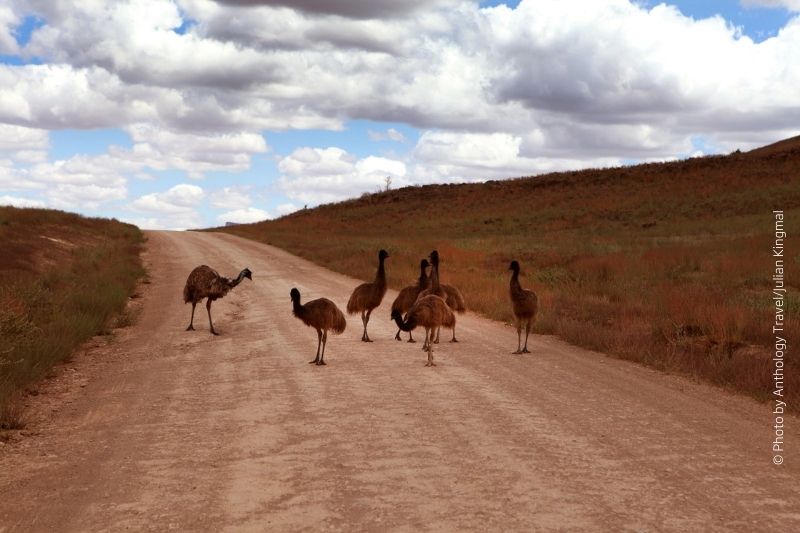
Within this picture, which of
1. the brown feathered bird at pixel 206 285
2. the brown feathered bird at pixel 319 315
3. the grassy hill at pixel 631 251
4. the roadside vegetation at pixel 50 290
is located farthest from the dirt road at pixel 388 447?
the brown feathered bird at pixel 206 285

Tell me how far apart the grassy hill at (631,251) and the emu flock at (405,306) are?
99 centimetres

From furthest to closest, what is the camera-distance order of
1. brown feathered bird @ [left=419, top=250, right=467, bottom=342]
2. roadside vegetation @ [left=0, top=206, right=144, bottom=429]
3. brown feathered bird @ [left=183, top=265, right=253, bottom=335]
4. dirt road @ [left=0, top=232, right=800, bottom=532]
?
brown feathered bird @ [left=183, top=265, right=253, bottom=335] → brown feathered bird @ [left=419, top=250, right=467, bottom=342] → roadside vegetation @ [left=0, top=206, right=144, bottom=429] → dirt road @ [left=0, top=232, right=800, bottom=532]

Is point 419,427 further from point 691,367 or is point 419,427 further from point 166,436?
point 691,367

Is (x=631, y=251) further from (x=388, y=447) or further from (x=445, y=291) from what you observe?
(x=388, y=447)

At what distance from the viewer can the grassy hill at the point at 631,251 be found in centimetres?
1230

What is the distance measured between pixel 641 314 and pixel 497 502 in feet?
36.2

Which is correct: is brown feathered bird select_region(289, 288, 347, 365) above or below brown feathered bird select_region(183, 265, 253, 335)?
below

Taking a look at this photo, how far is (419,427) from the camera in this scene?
7266 millimetres

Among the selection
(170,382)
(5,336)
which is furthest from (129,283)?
(170,382)

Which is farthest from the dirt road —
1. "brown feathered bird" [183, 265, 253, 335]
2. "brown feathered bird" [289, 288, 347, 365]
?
"brown feathered bird" [183, 265, 253, 335]

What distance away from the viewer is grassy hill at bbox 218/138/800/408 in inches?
484

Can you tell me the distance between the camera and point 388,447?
657 cm

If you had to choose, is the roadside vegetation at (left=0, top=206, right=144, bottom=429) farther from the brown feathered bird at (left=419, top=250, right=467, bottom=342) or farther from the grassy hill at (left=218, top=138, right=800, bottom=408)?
the grassy hill at (left=218, top=138, right=800, bottom=408)

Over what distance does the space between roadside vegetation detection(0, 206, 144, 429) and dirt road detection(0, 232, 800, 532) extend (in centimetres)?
42
